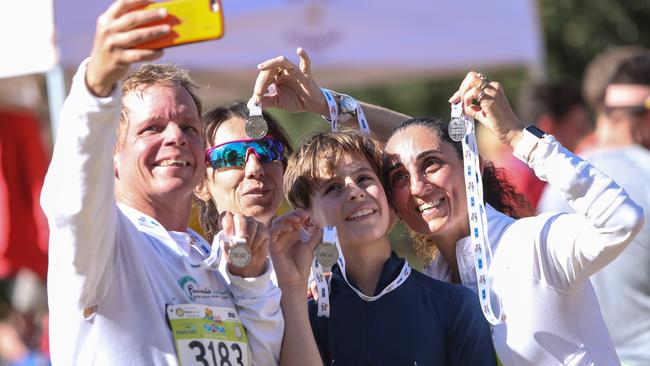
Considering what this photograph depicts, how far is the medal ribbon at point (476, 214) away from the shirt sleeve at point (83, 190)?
48.2 inches

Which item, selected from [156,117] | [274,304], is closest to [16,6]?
[156,117]

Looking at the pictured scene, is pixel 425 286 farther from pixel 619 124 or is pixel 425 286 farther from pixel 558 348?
pixel 619 124

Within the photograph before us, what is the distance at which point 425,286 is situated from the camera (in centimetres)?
362

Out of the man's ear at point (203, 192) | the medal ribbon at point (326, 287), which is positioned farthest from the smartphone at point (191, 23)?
the man's ear at point (203, 192)

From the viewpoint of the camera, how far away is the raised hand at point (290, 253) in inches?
132

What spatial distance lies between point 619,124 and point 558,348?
9.15 ft

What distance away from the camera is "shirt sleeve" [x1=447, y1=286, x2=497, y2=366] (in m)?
3.46

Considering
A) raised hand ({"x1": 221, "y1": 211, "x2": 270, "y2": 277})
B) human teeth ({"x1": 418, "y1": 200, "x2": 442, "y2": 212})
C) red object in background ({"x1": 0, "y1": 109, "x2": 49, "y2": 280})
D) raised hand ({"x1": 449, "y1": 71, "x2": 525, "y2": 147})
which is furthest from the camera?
red object in background ({"x1": 0, "y1": 109, "x2": 49, "y2": 280})

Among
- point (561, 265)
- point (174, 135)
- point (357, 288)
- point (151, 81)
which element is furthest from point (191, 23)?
point (561, 265)

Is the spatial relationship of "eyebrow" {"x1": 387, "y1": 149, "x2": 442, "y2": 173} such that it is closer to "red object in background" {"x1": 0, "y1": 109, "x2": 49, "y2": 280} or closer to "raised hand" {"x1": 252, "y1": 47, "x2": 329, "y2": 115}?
"raised hand" {"x1": 252, "y1": 47, "x2": 329, "y2": 115}

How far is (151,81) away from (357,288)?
94 cm

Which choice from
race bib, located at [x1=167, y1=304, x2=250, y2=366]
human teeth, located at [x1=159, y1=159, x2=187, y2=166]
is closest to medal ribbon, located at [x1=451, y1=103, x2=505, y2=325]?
race bib, located at [x1=167, y1=304, x2=250, y2=366]

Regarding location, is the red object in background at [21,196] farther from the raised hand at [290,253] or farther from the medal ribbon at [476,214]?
the medal ribbon at [476,214]

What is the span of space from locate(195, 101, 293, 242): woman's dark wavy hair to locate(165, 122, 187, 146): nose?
74 centimetres
